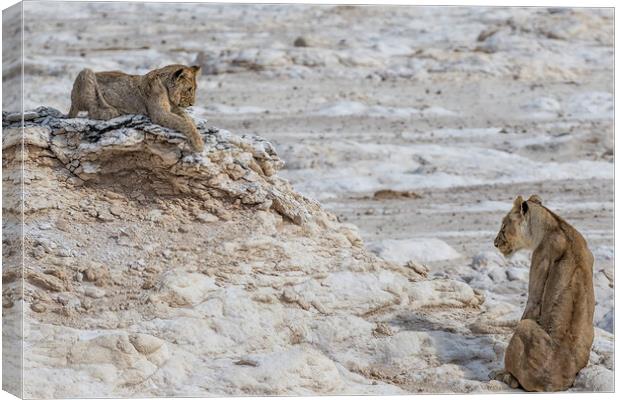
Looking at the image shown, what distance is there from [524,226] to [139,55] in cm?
1307

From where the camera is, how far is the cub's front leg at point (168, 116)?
11641mm

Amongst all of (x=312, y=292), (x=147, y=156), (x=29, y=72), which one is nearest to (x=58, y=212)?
(x=147, y=156)

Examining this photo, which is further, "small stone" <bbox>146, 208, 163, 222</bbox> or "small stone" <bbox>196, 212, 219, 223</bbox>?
"small stone" <bbox>196, 212, 219, 223</bbox>

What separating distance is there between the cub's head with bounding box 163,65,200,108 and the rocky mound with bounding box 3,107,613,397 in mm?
419

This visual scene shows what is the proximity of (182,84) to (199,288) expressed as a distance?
2.01 metres

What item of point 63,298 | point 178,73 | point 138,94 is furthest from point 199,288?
point 178,73

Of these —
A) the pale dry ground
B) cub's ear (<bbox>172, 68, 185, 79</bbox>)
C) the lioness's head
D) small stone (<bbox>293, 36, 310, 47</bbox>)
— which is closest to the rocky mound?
cub's ear (<bbox>172, 68, 185, 79</bbox>)

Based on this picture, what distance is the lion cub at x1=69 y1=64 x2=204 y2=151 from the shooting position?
39.1 feet

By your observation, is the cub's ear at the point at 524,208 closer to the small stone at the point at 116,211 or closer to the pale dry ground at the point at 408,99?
the small stone at the point at 116,211

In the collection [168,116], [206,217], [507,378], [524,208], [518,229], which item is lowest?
[507,378]

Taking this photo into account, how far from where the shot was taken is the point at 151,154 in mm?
11617

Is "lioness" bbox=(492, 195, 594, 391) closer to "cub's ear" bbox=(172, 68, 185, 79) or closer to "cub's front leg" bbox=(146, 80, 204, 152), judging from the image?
"cub's front leg" bbox=(146, 80, 204, 152)

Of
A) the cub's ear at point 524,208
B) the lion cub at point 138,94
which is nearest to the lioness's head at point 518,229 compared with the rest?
the cub's ear at point 524,208

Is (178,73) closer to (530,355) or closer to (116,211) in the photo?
(116,211)
